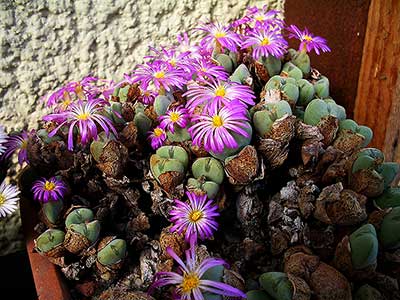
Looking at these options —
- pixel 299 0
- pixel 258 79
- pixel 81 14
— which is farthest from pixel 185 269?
pixel 299 0

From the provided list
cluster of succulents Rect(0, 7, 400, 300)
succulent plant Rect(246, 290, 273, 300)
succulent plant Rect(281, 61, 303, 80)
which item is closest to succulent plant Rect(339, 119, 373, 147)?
cluster of succulents Rect(0, 7, 400, 300)

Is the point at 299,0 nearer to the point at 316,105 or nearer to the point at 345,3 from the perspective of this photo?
the point at 345,3

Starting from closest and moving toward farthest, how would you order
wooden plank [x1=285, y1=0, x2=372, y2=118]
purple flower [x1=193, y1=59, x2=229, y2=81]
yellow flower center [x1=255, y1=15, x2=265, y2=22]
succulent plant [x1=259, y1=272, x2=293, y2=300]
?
succulent plant [x1=259, y1=272, x2=293, y2=300], purple flower [x1=193, y1=59, x2=229, y2=81], yellow flower center [x1=255, y1=15, x2=265, y2=22], wooden plank [x1=285, y1=0, x2=372, y2=118]

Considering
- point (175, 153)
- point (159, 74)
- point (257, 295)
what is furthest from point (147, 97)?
point (257, 295)

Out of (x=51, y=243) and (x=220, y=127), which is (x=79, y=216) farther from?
(x=220, y=127)

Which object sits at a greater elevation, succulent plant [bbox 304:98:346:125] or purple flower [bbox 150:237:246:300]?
succulent plant [bbox 304:98:346:125]

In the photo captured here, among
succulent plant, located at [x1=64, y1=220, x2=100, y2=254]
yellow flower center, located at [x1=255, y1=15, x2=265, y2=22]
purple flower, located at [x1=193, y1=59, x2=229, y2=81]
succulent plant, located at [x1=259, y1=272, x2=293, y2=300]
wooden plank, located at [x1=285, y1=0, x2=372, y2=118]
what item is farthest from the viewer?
wooden plank, located at [x1=285, y1=0, x2=372, y2=118]

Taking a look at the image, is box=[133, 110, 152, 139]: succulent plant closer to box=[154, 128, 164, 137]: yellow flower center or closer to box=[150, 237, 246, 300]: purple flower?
box=[154, 128, 164, 137]: yellow flower center

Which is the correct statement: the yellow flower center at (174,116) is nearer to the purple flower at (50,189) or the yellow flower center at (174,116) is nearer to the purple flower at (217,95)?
the purple flower at (217,95)
